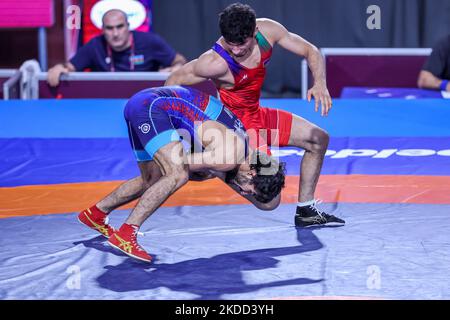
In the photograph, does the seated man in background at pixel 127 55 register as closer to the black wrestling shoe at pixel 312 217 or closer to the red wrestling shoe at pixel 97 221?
the black wrestling shoe at pixel 312 217

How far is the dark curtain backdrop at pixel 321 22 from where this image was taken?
1045 centimetres

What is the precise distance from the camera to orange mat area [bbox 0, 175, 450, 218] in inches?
202

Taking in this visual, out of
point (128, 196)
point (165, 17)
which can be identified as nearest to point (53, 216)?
point (128, 196)

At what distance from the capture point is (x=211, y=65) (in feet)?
15.4

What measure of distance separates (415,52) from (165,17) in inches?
132

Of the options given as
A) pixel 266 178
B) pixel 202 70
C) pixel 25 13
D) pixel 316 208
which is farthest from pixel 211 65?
pixel 25 13

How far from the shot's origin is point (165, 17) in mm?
10711

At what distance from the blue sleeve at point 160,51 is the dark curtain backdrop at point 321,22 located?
258 cm

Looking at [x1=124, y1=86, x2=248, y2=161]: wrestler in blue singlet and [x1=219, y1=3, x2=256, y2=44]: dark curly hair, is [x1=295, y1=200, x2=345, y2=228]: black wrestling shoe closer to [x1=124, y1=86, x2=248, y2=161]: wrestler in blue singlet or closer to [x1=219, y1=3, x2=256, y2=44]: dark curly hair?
[x1=124, y1=86, x2=248, y2=161]: wrestler in blue singlet

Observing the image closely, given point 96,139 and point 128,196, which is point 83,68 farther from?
point 128,196

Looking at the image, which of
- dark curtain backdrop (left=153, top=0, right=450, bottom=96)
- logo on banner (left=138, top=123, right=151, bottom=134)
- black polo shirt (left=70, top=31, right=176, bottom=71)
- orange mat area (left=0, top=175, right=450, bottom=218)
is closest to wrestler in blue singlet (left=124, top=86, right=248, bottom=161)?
logo on banner (left=138, top=123, right=151, bottom=134)

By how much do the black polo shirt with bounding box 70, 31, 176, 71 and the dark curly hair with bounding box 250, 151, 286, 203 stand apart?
3.79 m

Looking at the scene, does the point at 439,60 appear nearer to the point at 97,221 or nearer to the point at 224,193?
the point at 224,193

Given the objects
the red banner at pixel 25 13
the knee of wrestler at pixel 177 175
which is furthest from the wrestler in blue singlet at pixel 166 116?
the red banner at pixel 25 13
